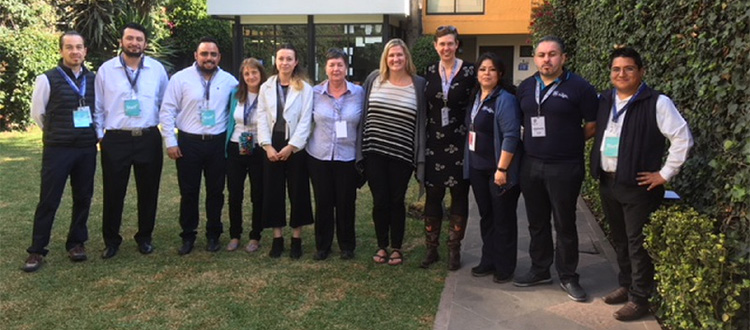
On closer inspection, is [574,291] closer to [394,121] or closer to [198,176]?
[394,121]

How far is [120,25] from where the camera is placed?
1966 cm

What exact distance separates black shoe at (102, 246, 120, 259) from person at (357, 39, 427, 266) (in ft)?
7.82

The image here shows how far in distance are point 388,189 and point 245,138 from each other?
4.17ft

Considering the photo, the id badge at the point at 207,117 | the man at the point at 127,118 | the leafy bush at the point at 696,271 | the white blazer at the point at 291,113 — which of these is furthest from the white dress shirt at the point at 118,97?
the leafy bush at the point at 696,271

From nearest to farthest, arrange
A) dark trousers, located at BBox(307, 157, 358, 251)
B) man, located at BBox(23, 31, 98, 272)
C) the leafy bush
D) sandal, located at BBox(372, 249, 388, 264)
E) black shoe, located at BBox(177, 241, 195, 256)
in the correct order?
the leafy bush < man, located at BBox(23, 31, 98, 272) < dark trousers, located at BBox(307, 157, 358, 251) < sandal, located at BBox(372, 249, 388, 264) < black shoe, located at BBox(177, 241, 195, 256)

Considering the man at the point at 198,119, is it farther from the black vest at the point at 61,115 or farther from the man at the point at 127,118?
the black vest at the point at 61,115

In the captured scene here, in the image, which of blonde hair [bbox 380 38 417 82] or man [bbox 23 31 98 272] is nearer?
blonde hair [bbox 380 38 417 82]

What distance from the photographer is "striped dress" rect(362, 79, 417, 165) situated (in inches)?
194

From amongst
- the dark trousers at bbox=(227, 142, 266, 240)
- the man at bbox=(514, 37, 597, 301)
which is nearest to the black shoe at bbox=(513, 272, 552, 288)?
the man at bbox=(514, 37, 597, 301)

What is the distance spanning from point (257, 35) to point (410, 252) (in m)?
15.8

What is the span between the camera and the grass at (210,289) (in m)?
4.18

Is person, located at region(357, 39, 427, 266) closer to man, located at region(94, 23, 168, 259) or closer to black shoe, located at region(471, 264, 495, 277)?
black shoe, located at region(471, 264, 495, 277)

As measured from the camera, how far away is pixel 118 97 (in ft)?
17.4

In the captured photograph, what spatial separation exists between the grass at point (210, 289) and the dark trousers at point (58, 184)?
28 cm
